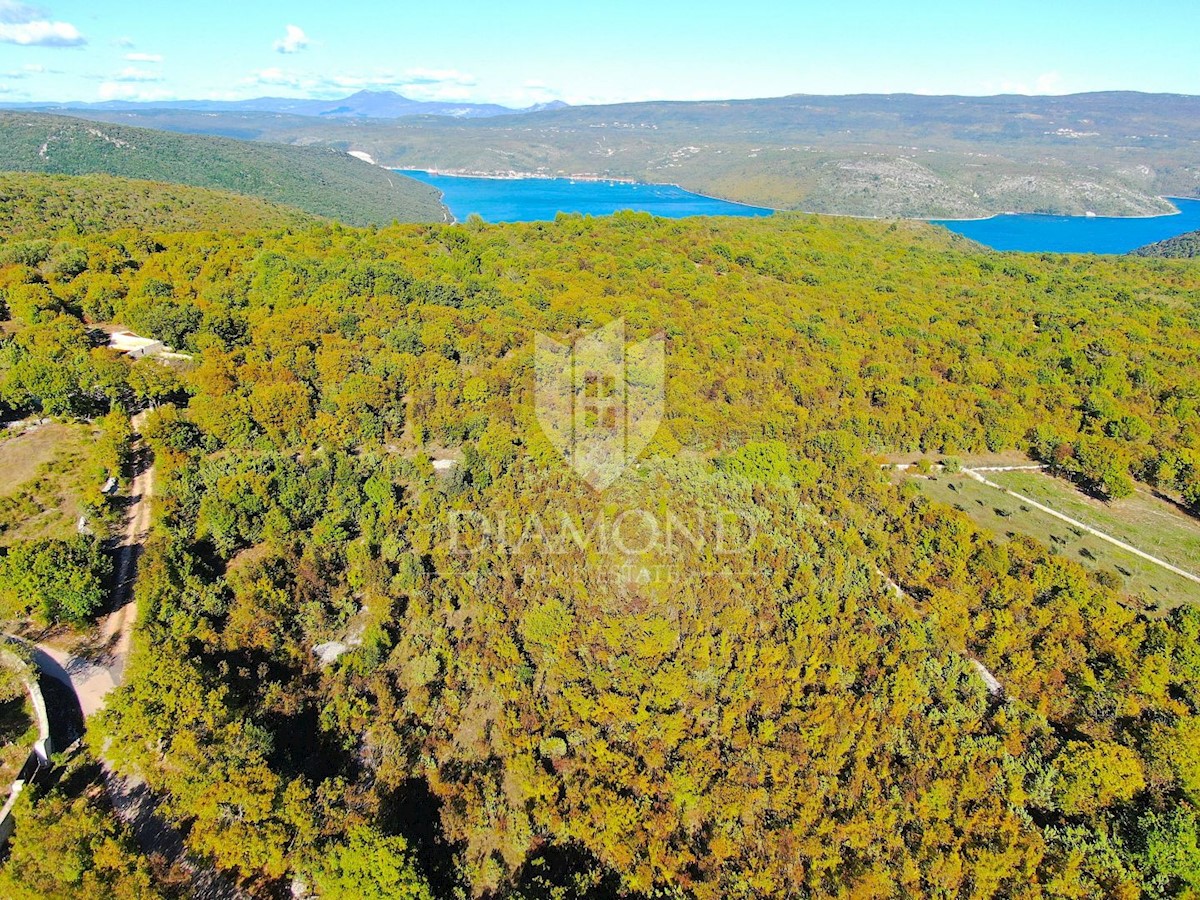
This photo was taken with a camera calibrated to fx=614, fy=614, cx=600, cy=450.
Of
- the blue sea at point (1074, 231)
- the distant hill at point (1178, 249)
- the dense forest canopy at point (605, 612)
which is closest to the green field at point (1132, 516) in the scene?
the dense forest canopy at point (605, 612)

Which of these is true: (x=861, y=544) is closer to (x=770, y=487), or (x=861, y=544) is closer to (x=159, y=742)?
(x=770, y=487)

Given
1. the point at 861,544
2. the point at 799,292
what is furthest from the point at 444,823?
the point at 799,292

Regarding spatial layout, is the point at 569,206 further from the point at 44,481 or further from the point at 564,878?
the point at 564,878

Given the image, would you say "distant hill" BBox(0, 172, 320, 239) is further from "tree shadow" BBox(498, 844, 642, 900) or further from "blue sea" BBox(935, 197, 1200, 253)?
"blue sea" BBox(935, 197, 1200, 253)

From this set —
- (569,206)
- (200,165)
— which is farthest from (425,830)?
(569,206)

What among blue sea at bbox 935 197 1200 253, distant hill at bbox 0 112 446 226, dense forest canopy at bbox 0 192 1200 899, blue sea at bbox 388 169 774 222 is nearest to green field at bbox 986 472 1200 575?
dense forest canopy at bbox 0 192 1200 899

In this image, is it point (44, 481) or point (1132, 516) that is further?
point (1132, 516)
